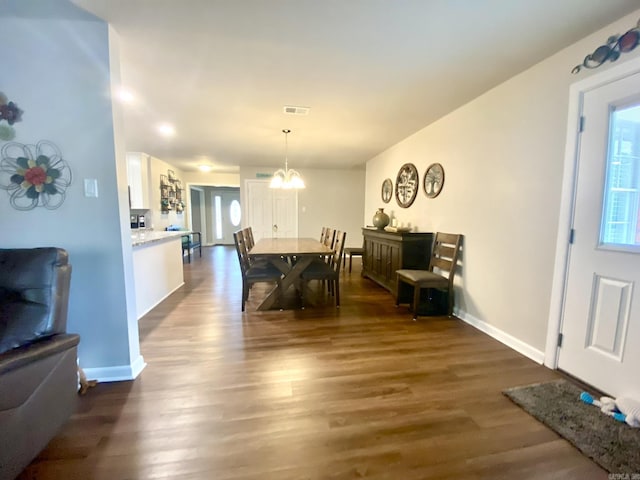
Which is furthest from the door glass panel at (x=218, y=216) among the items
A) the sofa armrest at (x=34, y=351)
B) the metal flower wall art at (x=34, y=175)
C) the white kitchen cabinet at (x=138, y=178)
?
the sofa armrest at (x=34, y=351)

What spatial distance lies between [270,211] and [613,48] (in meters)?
6.07

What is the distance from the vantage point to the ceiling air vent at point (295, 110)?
2.99m

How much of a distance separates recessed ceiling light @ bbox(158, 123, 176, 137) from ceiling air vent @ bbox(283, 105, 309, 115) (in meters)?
1.66

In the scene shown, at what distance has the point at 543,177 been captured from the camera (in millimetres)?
2127

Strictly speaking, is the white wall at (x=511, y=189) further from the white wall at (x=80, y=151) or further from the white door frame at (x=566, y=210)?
the white wall at (x=80, y=151)

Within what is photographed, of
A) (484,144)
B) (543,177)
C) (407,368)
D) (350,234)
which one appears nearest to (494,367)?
(407,368)

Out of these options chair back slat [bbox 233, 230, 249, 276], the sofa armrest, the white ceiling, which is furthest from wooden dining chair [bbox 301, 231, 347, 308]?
the sofa armrest

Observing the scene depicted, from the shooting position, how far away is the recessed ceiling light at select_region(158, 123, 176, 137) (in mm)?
3586

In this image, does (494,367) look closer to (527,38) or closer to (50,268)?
(527,38)

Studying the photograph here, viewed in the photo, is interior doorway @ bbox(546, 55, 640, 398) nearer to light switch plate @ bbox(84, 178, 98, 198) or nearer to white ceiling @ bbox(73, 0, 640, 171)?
white ceiling @ bbox(73, 0, 640, 171)

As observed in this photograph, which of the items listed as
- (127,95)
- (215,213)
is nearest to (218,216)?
(215,213)

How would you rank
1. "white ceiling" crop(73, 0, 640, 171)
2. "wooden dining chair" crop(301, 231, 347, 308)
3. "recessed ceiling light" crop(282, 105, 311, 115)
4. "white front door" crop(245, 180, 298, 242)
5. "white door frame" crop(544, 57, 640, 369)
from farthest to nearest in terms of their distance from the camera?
"white front door" crop(245, 180, 298, 242) → "wooden dining chair" crop(301, 231, 347, 308) → "recessed ceiling light" crop(282, 105, 311, 115) → "white door frame" crop(544, 57, 640, 369) → "white ceiling" crop(73, 0, 640, 171)

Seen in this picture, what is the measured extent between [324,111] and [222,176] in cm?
567

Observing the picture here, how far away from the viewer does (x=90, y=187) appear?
5.84 ft
